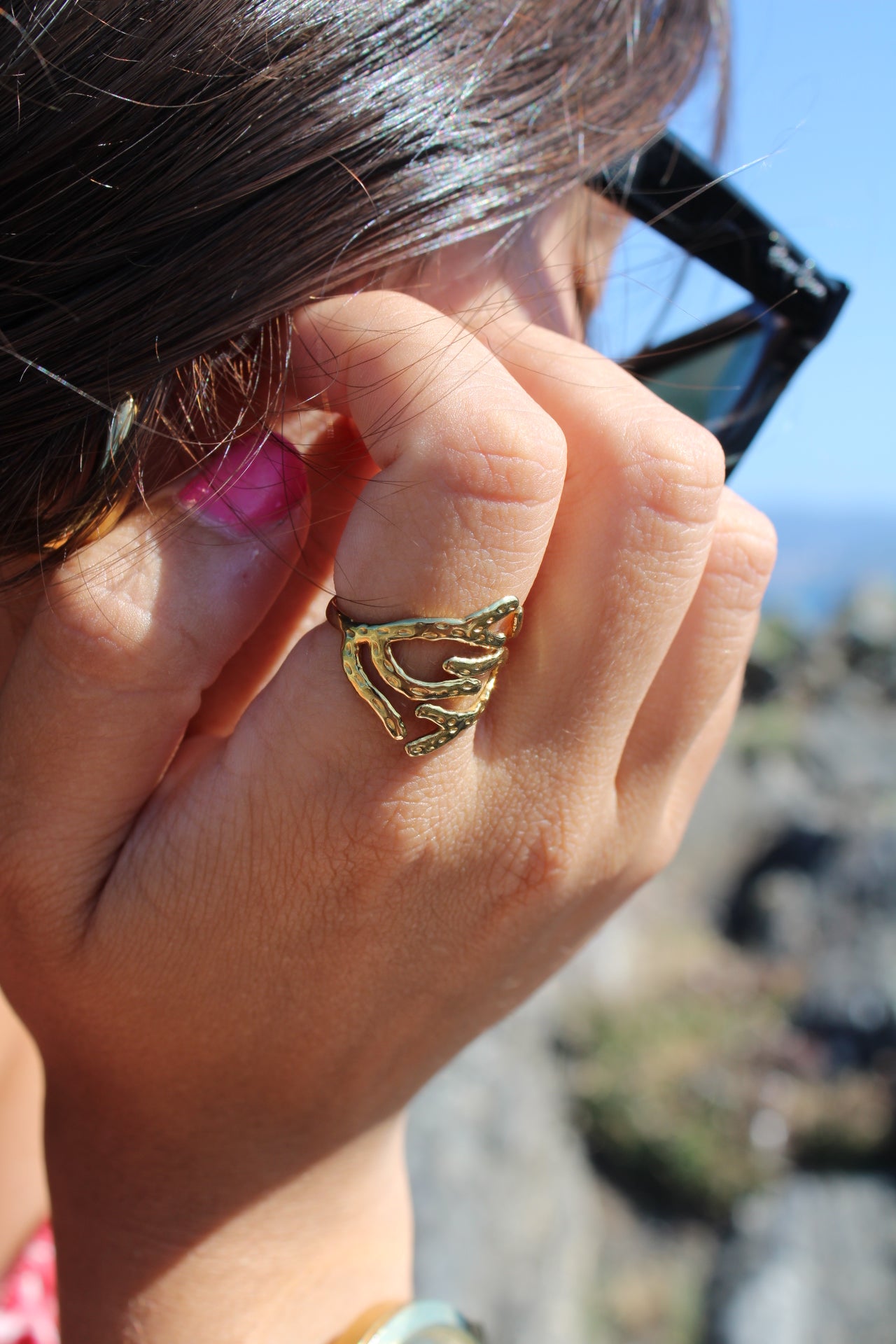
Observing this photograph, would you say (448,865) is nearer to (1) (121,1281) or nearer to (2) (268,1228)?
(2) (268,1228)

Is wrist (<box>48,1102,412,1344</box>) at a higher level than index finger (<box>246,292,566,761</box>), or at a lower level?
lower

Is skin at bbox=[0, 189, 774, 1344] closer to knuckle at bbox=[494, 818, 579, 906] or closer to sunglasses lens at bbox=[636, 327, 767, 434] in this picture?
knuckle at bbox=[494, 818, 579, 906]

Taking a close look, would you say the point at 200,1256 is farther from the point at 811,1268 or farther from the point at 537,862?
the point at 811,1268

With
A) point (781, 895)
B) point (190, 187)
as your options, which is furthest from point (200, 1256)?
point (781, 895)

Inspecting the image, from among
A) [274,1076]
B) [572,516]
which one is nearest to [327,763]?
[572,516]

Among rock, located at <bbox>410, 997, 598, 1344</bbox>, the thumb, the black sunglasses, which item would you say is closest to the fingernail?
the thumb
